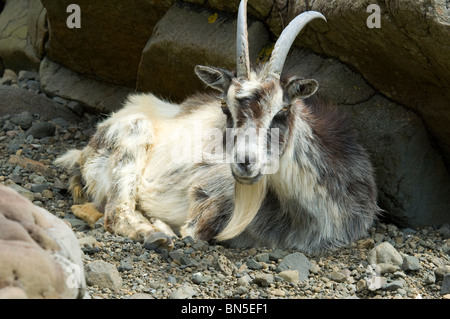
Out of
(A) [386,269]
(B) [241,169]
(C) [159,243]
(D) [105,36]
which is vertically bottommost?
(C) [159,243]

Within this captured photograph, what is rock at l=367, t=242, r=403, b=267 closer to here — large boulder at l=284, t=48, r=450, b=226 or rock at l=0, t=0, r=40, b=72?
large boulder at l=284, t=48, r=450, b=226

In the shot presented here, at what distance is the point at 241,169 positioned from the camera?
13.6 feet

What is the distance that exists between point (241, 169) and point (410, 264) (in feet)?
4.12

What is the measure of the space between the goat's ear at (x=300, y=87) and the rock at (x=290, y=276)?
117cm

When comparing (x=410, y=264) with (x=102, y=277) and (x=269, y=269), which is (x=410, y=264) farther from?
(x=102, y=277)

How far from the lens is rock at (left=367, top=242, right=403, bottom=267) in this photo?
437 cm

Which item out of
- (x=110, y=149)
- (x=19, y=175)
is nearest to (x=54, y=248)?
(x=110, y=149)

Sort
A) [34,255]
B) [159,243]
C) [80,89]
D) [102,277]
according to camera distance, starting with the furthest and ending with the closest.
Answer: [80,89], [159,243], [102,277], [34,255]

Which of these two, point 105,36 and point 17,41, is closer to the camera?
point 105,36

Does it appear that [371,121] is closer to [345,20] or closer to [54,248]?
[345,20]

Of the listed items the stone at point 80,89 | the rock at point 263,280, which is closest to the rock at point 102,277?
the rock at point 263,280

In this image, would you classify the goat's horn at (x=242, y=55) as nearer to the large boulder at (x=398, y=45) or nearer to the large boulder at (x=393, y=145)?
the large boulder at (x=398, y=45)

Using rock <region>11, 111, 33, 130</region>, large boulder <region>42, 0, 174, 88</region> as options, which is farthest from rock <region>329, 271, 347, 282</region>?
rock <region>11, 111, 33, 130</region>

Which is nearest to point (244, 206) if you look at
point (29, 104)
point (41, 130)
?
point (41, 130)
